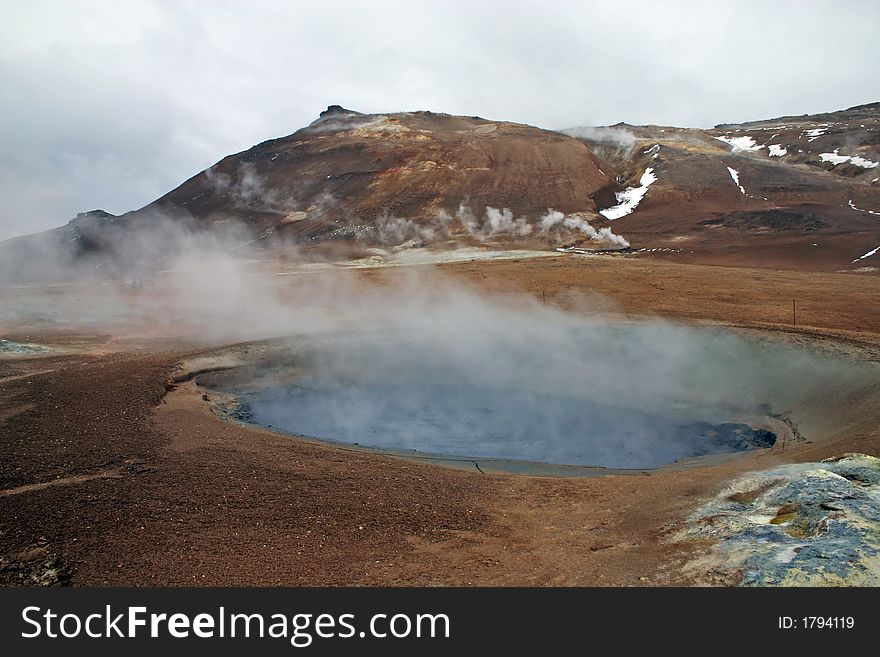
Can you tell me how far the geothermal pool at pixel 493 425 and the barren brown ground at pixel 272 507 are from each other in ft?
4.73

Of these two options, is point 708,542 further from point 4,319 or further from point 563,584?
point 4,319

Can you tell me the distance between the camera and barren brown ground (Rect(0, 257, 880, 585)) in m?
6.66

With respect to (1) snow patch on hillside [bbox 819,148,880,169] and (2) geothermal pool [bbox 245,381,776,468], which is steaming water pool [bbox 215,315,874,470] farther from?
(1) snow patch on hillside [bbox 819,148,880,169]

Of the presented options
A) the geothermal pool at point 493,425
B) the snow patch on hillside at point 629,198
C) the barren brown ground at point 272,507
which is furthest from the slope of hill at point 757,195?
the barren brown ground at point 272,507

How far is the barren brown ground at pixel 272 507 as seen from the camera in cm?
666

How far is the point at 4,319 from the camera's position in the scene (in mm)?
23734

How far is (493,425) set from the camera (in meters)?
13.9

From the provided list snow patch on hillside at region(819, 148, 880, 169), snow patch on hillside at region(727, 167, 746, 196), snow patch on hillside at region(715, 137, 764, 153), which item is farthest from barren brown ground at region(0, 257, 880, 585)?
snow patch on hillside at region(715, 137, 764, 153)

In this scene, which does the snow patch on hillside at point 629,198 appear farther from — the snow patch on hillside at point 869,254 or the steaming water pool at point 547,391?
the steaming water pool at point 547,391

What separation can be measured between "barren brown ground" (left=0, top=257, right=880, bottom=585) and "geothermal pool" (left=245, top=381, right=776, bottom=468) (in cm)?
144

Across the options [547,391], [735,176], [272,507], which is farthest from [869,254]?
[272,507]

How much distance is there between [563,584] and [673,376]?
11394 mm

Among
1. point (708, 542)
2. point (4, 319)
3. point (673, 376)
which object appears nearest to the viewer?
point (708, 542)

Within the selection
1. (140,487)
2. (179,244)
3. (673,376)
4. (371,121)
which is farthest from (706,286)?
(371,121)
